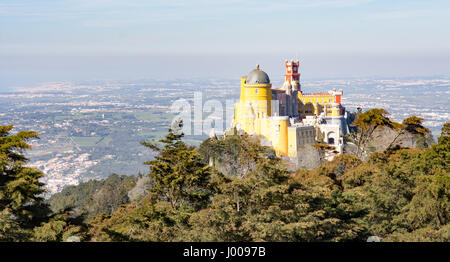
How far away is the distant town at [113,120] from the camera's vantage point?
104 m

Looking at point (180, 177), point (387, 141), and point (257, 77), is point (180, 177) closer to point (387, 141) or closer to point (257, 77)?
point (387, 141)

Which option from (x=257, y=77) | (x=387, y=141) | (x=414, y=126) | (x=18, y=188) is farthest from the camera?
(x=257, y=77)

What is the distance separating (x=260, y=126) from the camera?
50.8 meters

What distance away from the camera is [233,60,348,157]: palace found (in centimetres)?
4859

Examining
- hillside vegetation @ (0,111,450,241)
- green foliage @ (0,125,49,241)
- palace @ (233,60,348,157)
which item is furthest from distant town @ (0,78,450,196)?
green foliage @ (0,125,49,241)

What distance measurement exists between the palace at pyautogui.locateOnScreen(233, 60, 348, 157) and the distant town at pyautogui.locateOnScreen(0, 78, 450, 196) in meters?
20.6

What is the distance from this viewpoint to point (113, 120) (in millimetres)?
158000

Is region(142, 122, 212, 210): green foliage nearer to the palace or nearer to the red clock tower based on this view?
the palace

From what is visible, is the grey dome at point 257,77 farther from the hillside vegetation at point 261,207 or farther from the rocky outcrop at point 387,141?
the hillside vegetation at point 261,207

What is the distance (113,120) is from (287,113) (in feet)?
345

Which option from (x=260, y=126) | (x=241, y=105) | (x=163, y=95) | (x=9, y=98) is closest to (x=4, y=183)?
(x=260, y=126)

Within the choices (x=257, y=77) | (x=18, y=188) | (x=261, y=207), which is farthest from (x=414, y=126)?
(x=257, y=77)

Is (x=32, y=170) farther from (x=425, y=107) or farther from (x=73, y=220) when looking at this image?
(x=425, y=107)

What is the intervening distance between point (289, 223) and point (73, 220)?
867 cm
